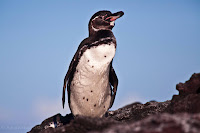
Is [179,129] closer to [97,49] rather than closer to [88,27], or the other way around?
[97,49]

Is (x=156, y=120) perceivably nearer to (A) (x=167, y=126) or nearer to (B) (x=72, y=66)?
(A) (x=167, y=126)

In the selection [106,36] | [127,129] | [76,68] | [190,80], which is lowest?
[127,129]

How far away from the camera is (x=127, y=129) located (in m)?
2.82

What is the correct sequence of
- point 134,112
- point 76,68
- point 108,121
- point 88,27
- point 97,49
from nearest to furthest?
point 108,121 → point 97,49 → point 76,68 → point 88,27 → point 134,112

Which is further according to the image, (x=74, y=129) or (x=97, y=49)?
(x=97, y=49)

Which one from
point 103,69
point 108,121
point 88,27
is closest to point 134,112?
point 103,69

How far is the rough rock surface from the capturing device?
8.76 feet

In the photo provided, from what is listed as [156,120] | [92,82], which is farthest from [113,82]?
[156,120]

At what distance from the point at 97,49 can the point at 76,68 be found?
0.83 meters

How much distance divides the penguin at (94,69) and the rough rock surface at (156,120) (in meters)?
1.53

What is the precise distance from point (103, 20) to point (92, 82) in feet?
5.57

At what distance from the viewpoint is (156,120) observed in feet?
9.07

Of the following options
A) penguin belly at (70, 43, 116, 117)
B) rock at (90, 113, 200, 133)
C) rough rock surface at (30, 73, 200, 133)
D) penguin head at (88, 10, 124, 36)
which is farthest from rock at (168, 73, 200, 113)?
penguin head at (88, 10, 124, 36)

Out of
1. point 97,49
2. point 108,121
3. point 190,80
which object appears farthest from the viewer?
point 97,49
